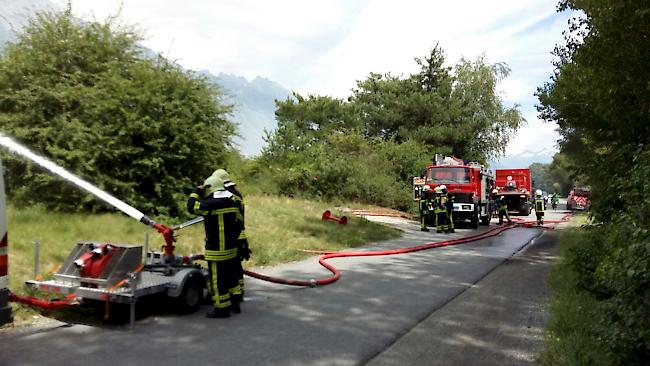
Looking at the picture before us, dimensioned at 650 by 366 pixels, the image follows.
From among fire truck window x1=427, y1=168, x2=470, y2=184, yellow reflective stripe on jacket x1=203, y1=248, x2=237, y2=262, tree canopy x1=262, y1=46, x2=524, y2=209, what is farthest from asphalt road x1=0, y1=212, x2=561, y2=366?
tree canopy x1=262, y1=46, x2=524, y2=209

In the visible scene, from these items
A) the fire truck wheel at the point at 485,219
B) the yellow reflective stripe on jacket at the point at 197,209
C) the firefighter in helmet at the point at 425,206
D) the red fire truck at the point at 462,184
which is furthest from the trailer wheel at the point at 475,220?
the yellow reflective stripe on jacket at the point at 197,209

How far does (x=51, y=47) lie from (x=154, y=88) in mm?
2373

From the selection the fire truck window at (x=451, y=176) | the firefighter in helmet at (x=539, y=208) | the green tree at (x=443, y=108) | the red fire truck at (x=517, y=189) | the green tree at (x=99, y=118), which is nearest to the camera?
the green tree at (x=99, y=118)

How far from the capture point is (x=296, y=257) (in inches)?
415

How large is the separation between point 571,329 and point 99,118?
945 cm

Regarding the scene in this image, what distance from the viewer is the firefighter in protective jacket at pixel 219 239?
18.9 ft

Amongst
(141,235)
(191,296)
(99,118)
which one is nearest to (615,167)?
(191,296)

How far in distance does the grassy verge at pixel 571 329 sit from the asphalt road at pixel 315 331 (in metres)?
0.23

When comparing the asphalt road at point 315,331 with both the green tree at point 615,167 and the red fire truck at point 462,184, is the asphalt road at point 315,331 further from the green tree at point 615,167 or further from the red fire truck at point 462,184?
the red fire truck at point 462,184

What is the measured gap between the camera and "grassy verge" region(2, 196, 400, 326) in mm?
7383

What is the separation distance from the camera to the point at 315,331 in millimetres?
5367

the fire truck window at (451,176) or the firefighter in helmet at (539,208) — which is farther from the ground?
the fire truck window at (451,176)

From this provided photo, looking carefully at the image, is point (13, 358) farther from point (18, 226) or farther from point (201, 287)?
point (18, 226)

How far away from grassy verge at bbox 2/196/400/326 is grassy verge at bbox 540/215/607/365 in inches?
200
